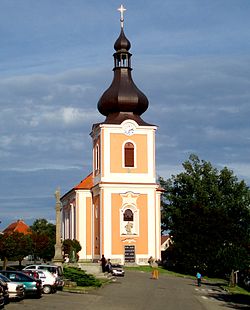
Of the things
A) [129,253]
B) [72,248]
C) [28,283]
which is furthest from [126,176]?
[28,283]

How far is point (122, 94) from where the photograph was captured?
67.9 meters

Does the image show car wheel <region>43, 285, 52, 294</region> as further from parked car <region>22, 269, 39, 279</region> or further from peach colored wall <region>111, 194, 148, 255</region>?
peach colored wall <region>111, 194, 148, 255</region>

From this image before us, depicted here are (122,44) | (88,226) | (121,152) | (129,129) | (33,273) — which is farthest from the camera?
(88,226)

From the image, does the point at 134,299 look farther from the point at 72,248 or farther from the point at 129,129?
the point at 129,129

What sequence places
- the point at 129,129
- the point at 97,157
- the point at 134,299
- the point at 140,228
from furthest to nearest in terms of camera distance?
1. the point at 97,157
2. the point at 129,129
3. the point at 140,228
4. the point at 134,299

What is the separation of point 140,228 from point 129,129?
965 cm

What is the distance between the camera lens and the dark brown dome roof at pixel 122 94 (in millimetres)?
68062

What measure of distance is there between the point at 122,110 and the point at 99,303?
125 ft

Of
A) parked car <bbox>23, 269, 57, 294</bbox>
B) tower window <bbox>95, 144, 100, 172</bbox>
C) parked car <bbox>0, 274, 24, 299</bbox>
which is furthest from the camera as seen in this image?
tower window <bbox>95, 144, 100, 172</bbox>

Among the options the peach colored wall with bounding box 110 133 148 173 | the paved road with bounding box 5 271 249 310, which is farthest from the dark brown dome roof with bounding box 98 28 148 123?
the paved road with bounding box 5 271 249 310

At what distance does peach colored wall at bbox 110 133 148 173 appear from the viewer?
68.3 m

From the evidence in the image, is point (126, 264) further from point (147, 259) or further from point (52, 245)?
point (52, 245)

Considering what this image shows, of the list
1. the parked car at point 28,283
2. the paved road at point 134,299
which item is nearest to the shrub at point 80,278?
the paved road at point 134,299

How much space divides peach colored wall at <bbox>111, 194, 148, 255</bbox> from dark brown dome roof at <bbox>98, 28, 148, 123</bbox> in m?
7.98
